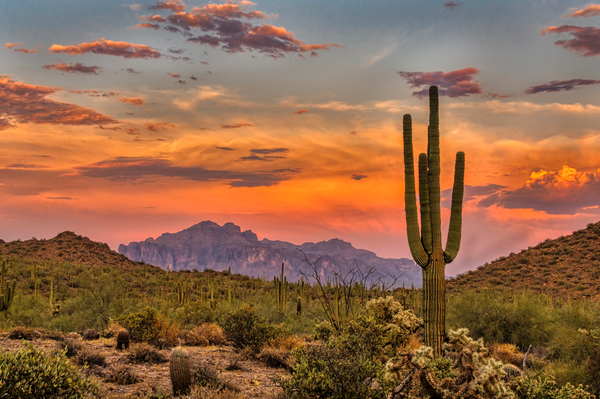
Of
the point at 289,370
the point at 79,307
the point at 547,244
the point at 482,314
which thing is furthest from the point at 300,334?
the point at 547,244

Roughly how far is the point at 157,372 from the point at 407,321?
7205mm

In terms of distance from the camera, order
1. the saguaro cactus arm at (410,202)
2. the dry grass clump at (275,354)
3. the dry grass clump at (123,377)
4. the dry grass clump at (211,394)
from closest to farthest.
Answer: the dry grass clump at (211,394) < the dry grass clump at (123,377) < the saguaro cactus arm at (410,202) < the dry grass clump at (275,354)

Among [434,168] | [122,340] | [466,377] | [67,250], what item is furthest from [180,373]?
[67,250]

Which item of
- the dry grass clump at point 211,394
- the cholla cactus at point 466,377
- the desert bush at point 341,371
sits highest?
the cholla cactus at point 466,377

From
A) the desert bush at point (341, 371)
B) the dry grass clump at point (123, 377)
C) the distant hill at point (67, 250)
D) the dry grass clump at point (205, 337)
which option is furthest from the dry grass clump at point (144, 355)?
the distant hill at point (67, 250)

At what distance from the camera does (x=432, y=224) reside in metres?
11.3

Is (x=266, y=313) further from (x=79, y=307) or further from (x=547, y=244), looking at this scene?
(x=547, y=244)

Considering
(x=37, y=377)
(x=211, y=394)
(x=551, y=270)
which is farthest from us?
(x=551, y=270)

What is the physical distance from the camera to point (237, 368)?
12914 mm

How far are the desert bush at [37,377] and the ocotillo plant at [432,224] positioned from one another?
749 centimetres

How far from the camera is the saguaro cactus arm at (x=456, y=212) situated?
37.2ft

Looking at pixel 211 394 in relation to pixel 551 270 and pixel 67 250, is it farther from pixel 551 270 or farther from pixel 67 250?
pixel 67 250

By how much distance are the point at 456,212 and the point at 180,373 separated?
313 inches

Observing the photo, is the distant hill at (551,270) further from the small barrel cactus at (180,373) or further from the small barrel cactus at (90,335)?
the small barrel cactus at (180,373)
